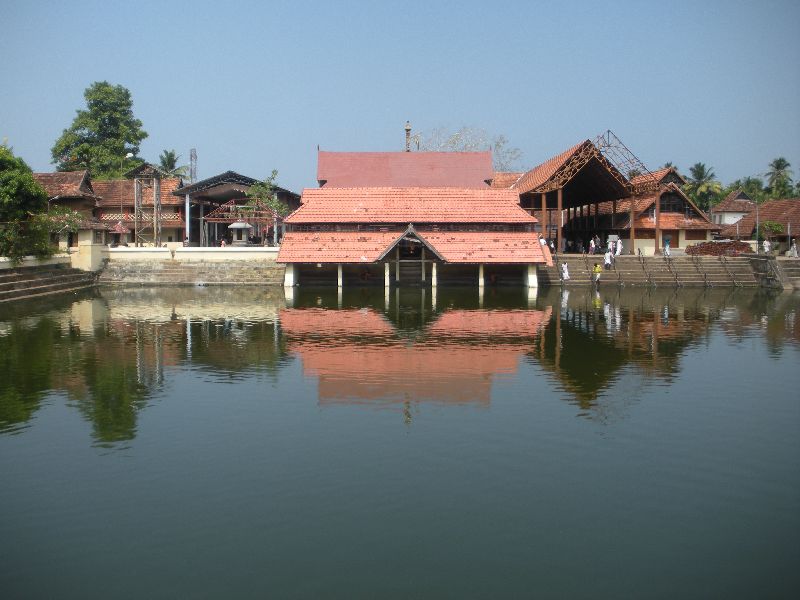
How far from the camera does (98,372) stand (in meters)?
13.7

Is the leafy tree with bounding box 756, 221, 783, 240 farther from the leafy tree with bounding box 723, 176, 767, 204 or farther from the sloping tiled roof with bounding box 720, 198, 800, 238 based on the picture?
the leafy tree with bounding box 723, 176, 767, 204

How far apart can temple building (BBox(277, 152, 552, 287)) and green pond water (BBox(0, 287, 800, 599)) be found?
13079mm

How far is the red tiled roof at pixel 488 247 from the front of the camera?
30.1m

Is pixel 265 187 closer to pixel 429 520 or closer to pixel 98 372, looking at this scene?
pixel 98 372

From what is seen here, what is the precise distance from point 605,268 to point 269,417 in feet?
82.6

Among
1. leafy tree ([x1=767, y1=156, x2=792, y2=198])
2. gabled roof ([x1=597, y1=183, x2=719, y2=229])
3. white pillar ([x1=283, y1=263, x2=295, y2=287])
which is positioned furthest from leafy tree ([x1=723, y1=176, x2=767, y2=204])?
white pillar ([x1=283, y1=263, x2=295, y2=287])

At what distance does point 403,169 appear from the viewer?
39375 mm

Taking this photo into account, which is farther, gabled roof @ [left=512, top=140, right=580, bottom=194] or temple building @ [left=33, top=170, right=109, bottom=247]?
temple building @ [left=33, top=170, right=109, bottom=247]

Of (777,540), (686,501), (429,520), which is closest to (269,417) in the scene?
(429,520)

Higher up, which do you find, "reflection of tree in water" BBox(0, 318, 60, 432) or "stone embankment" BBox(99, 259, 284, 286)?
"stone embankment" BBox(99, 259, 284, 286)

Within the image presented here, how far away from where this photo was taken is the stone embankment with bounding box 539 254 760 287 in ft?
106

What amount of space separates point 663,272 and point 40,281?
25569mm

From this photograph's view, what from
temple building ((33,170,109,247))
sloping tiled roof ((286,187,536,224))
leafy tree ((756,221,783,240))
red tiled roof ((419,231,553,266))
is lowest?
red tiled roof ((419,231,553,266))

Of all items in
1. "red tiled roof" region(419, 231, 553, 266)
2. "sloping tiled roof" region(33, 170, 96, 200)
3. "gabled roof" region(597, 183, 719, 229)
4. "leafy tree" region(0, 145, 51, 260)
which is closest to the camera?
"leafy tree" region(0, 145, 51, 260)
